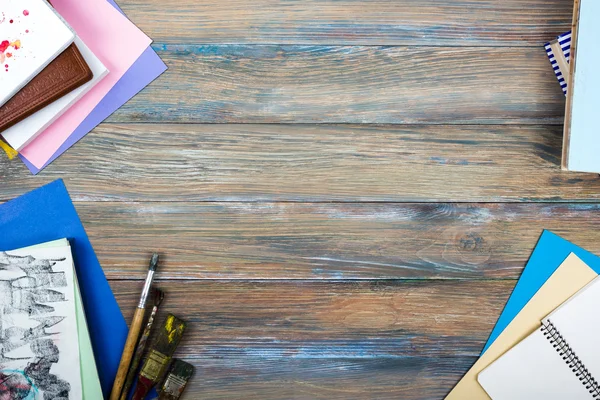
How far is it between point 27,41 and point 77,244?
334 millimetres

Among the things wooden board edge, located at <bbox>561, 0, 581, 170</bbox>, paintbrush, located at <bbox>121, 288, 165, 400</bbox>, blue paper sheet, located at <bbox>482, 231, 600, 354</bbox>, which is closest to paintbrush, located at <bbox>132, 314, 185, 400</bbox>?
paintbrush, located at <bbox>121, 288, 165, 400</bbox>

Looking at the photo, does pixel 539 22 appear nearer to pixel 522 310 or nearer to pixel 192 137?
pixel 522 310

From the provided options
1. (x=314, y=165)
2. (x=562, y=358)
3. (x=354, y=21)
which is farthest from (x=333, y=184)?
(x=562, y=358)

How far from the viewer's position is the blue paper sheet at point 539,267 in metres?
0.93

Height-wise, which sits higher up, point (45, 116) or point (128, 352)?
point (45, 116)

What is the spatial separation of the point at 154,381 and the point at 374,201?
0.48 metres

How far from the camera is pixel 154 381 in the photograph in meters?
0.87

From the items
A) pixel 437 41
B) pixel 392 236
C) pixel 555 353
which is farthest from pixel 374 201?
pixel 555 353

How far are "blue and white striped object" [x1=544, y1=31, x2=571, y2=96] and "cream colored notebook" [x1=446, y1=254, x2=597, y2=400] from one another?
12.0 inches

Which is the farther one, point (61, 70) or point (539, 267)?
point (539, 267)

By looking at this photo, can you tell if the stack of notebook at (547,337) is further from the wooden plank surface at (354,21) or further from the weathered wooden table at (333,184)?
the wooden plank surface at (354,21)

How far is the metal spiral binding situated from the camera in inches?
36.0

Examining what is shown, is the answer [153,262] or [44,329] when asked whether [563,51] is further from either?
[44,329]

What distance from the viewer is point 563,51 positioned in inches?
35.0
